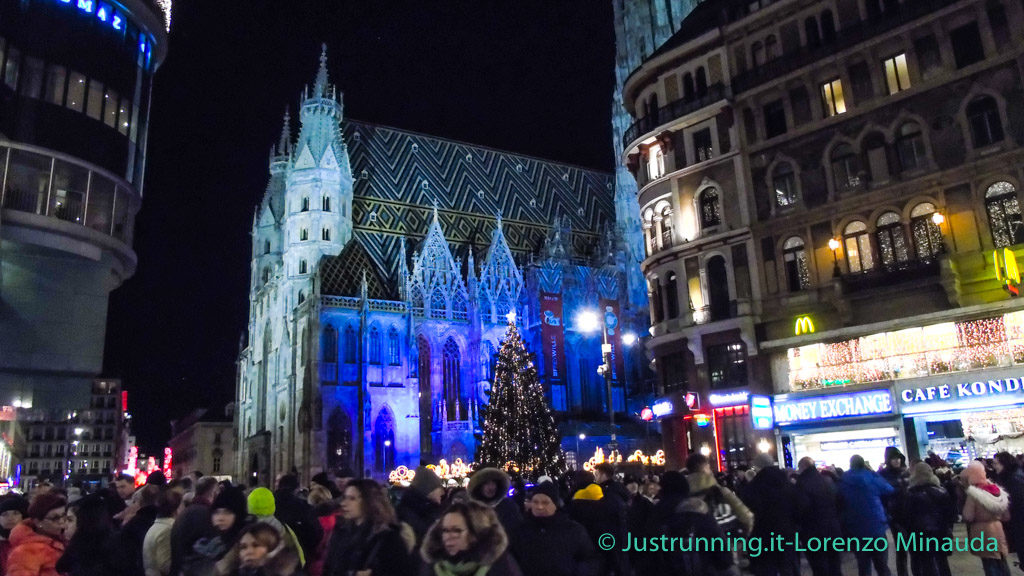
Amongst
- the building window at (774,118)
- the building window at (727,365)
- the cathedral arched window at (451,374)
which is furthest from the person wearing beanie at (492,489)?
the cathedral arched window at (451,374)

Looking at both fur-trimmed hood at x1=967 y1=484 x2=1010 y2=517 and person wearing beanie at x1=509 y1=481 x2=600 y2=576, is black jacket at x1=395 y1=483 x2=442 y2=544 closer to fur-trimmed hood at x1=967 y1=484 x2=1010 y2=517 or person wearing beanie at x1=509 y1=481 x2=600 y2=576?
person wearing beanie at x1=509 y1=481 x2=600 y2=576

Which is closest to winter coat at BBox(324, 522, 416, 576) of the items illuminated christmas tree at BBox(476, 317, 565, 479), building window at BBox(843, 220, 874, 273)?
building window at BBox(843, 220, 874, 273)

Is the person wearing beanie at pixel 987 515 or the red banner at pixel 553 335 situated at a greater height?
the red banner at pixel 553 335

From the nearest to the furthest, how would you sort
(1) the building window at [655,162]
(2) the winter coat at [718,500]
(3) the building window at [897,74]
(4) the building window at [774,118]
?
(2) the winter coat at [718,500] < (3) the building window at [897,74] < (4) the building window at [774,118] < (1) the building window at [655,162]

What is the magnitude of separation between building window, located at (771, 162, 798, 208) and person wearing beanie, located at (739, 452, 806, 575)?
61.8 ft

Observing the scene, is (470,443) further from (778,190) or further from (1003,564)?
(1003,564)

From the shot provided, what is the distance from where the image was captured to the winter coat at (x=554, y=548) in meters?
5.93

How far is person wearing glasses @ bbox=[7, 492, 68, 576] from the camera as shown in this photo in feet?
21.3

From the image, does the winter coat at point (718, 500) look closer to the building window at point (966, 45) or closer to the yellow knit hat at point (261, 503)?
the yellow knit hat at point (261, 503)

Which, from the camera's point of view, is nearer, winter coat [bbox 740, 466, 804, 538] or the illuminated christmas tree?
winter coat [bbox 740, 466, 804, 538]

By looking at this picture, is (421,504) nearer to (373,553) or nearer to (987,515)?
(373,553)

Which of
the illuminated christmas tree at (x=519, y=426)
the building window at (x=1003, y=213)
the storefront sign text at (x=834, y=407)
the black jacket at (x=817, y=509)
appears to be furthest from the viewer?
the illuminated christmas tree at (x=519, y=426)

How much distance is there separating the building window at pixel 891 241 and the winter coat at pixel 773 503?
16575mm

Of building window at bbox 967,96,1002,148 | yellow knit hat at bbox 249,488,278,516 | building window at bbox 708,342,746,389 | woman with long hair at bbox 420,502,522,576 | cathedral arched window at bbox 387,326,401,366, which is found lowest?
woman with long hair at bbox 420,502,522,576
